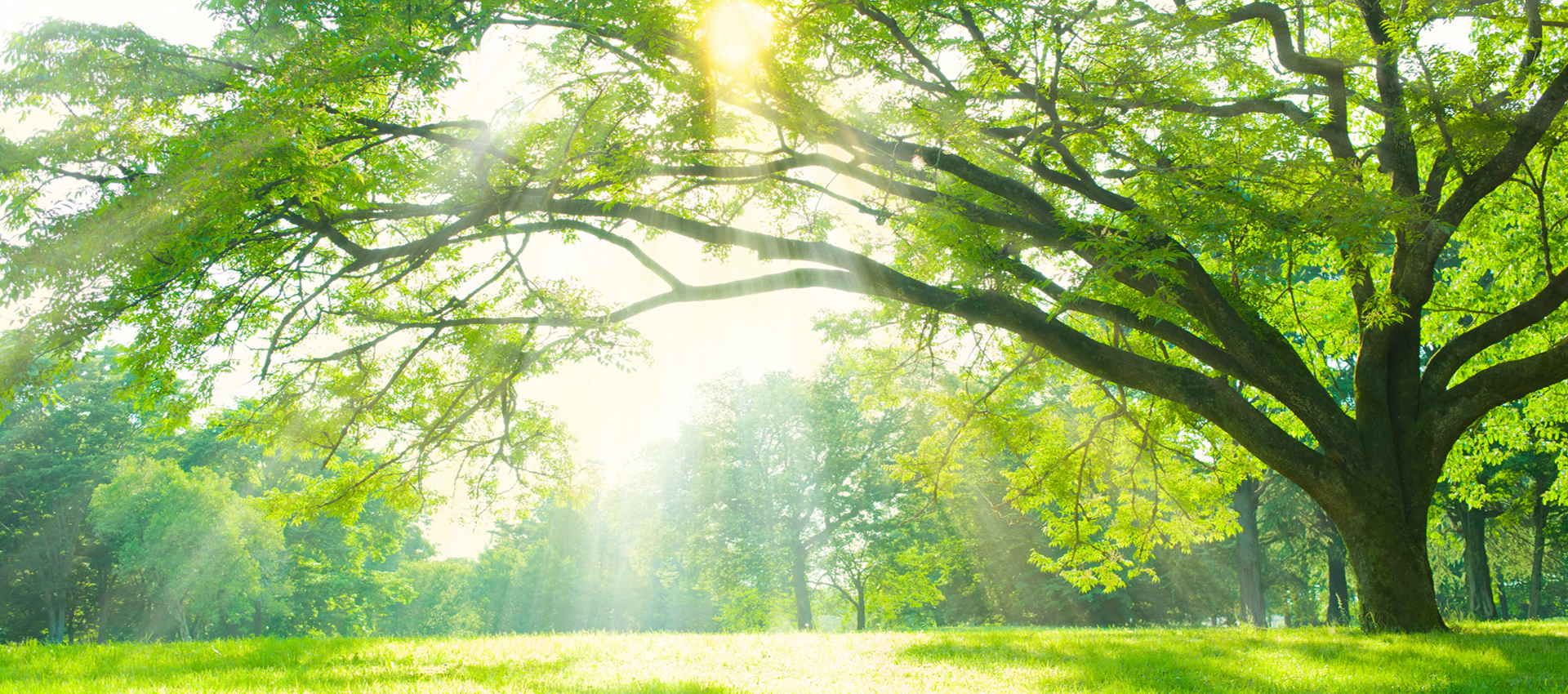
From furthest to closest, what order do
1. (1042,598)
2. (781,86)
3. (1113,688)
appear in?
(1042,598) → (781,86) → (1113,688)

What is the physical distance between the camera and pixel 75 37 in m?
7.90

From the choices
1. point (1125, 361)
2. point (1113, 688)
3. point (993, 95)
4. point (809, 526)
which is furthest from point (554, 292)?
point (809, 526)

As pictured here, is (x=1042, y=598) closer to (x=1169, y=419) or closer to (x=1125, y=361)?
(x=1169, y=419)

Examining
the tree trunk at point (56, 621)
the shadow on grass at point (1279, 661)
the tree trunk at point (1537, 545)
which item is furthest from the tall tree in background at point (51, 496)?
the tree trunk at point (1537, 545)

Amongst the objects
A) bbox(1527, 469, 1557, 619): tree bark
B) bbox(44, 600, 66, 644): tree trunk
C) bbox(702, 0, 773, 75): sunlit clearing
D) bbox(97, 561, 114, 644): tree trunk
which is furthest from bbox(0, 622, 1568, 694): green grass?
bbox(97, 561, 114, 644): tree trunk

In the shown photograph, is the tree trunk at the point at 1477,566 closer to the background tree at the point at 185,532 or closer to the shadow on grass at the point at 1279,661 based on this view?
the shadow on grass at the point at 1279,661

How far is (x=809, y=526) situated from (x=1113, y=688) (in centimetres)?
2861

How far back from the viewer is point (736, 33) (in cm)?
829

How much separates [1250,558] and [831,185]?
71.0 feet

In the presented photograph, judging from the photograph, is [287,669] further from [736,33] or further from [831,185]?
[831,185]

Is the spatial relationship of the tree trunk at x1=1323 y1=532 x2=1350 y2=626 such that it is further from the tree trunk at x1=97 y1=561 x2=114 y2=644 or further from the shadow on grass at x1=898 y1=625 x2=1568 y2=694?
the tree trunk at x1=97 y1=561 x2=114 y2=644

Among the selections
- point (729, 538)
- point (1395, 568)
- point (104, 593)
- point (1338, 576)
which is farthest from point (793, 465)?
point (104, 593)

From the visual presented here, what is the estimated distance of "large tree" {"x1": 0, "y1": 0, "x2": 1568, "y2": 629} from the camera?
7910 mm

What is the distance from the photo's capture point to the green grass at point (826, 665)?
6.15m
